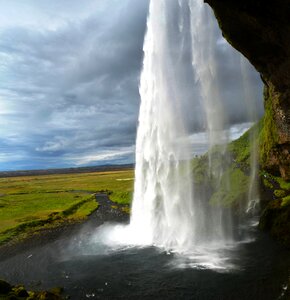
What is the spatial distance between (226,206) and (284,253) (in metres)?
26.4

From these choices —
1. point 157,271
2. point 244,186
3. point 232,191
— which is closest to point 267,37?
point 157,271

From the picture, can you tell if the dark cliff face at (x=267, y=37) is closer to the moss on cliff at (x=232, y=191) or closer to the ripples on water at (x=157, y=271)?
the ripples on water at (x=157, y=271)

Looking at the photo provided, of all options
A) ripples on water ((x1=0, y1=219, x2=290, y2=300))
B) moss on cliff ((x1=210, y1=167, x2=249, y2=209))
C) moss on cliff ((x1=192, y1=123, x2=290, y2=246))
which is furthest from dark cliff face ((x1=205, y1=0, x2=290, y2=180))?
moss on cliff ((x1=210, y1=167, x2=249, y2=209))

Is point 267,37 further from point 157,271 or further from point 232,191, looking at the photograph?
point 232,191

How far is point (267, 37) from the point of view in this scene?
26.3m

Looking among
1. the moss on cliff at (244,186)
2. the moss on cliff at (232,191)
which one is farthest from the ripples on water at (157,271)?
the moss on cliff at (232,191)

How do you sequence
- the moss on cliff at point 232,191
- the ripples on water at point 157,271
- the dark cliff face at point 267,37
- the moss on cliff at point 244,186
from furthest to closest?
the moss on cliff at point 232,191 → the moss on cliff at point 244,186 → the dark cliff face at point 267,37 → the ripples on water at point 157,271

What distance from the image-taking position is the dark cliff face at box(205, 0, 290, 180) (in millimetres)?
23109

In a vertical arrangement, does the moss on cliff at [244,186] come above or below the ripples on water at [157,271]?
above

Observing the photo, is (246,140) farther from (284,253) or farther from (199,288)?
(199,288)

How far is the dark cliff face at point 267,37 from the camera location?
2311 cm

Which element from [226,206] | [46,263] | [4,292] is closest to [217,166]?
[226,206]

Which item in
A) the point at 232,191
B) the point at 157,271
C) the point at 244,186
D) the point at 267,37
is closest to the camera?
the point at 267,37

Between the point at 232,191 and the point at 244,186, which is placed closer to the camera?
the point at 244,186
